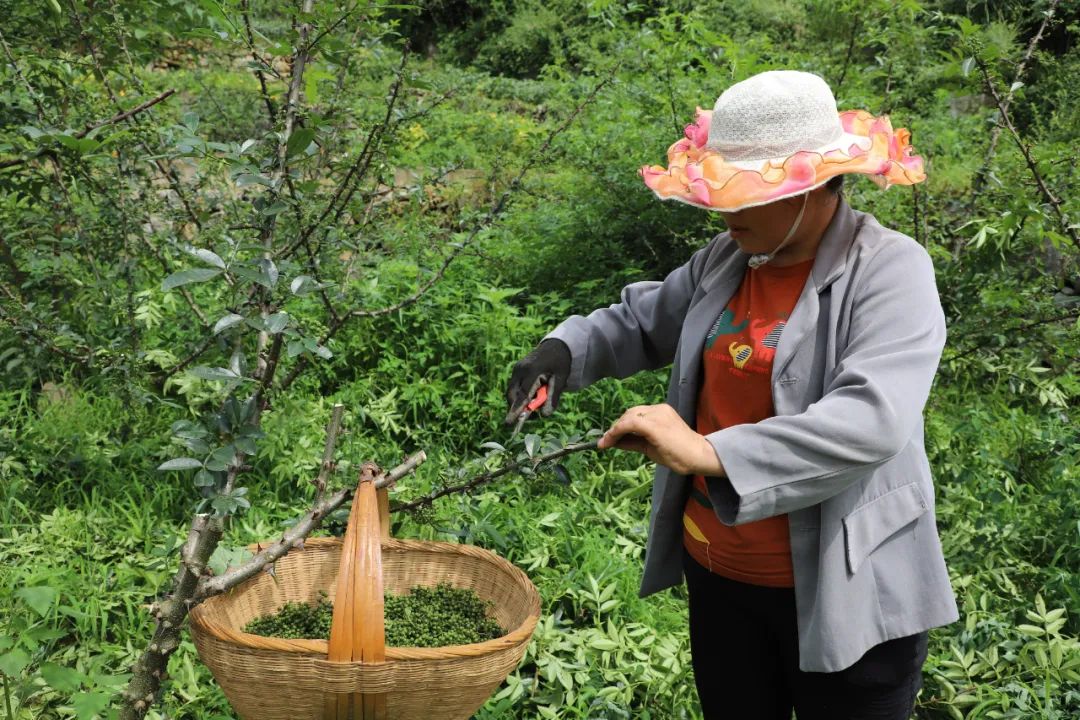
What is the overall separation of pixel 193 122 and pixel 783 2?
11820mm

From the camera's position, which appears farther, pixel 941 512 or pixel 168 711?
pixel 941 512

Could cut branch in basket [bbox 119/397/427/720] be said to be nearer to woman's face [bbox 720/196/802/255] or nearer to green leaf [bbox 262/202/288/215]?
green leaf [bbox 262/202/288/215]

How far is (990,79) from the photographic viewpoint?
254cm

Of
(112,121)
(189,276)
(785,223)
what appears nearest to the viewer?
(189,276)

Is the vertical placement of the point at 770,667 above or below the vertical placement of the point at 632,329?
below

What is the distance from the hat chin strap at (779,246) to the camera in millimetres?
1415

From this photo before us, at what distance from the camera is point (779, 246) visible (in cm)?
146

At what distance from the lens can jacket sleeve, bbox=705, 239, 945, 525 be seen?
123cm

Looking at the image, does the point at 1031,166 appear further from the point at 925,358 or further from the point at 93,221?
the point at 93,221

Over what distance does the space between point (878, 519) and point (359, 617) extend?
0.78 meters

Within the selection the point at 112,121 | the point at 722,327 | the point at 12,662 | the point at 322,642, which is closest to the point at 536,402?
the point at 722,327

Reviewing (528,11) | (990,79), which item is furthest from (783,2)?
(990,79)

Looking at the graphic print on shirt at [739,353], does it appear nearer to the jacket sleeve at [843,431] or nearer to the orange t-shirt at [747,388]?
the orange t-shirt at [747,388]

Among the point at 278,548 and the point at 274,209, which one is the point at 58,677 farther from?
the point at 274,209
